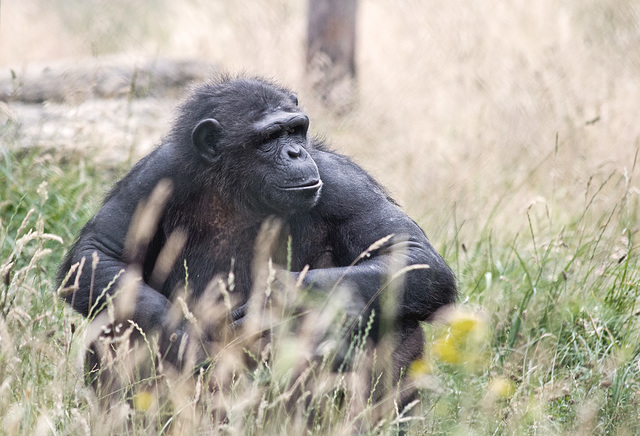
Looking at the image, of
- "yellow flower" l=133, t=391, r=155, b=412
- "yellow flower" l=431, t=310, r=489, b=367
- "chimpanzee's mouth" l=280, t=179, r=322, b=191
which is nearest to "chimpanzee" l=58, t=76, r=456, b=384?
"chimpanzee's mouth" l=280, t=179, r=322, b=191

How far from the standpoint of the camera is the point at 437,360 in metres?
4.88

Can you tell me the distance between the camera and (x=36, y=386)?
346cm

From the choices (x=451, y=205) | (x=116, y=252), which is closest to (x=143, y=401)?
(x=116, y=252)

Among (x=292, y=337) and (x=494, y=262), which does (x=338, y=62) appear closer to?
(x=494, y=262)

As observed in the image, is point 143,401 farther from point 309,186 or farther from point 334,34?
point 334,34

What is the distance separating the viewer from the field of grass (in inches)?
135

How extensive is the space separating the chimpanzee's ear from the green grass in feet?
2.80

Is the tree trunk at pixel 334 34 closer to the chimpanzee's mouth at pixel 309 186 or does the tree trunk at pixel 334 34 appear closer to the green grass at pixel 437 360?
the green grass at pixel 437 360

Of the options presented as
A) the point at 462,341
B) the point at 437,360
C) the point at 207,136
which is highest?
the point at 207,136

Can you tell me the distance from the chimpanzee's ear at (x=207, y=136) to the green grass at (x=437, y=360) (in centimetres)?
85

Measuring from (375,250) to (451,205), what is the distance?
121 inches

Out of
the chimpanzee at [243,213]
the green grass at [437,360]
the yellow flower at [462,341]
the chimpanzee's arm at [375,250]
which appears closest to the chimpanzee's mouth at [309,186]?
the chimpanzee at [243,213]

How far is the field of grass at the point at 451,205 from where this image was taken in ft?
11.3

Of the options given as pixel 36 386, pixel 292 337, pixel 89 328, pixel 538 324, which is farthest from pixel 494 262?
Answer: pixel 36 386
